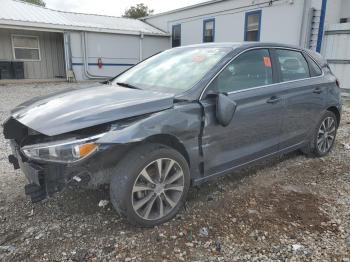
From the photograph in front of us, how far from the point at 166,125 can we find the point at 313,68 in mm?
2702

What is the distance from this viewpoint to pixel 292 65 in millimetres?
3902

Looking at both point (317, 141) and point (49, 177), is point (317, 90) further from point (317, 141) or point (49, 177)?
point (49, 177)

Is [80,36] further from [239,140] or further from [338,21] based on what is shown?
[239,140]

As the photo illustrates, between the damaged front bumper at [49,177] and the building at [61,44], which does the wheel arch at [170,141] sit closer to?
the damaged front bumper at [49,177]

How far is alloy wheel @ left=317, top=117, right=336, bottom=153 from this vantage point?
4426 mm

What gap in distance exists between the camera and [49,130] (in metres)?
2.31

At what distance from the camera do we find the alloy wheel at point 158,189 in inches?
102

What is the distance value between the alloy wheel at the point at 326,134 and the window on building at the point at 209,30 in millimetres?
11945

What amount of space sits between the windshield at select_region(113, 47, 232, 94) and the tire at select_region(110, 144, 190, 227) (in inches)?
27.5

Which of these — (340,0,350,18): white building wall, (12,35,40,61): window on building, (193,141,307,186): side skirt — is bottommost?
(193,141,307,186): side skirt

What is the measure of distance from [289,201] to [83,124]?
2295mm

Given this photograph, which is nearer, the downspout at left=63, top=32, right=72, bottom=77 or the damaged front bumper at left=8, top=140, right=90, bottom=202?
the damaged front bumper at left=8, top=140, right=90, bottom=202

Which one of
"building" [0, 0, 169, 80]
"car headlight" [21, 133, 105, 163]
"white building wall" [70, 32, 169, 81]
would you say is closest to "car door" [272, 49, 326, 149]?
"car headlight" [21, 133, 105, 163]

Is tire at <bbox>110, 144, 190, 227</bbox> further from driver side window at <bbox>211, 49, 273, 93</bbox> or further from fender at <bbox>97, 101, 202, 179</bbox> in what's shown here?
driver side window at <bbox>211, 49, 273, 93</bbox>
